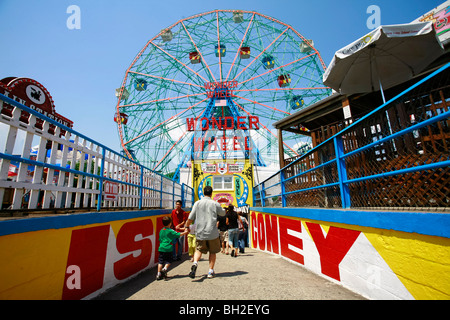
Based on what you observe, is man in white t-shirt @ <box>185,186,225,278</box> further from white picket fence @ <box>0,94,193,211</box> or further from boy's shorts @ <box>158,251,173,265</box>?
white picket fence @ <box>0,94,193,211</box>

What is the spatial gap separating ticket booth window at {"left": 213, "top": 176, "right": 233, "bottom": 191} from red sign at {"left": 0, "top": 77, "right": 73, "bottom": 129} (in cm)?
958

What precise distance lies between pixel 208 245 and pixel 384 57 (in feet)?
19.8

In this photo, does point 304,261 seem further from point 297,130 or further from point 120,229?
point 297,130

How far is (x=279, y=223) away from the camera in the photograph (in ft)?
18.7

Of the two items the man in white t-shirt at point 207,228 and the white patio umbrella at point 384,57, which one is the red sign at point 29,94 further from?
the white patio umbrella at point 384,57

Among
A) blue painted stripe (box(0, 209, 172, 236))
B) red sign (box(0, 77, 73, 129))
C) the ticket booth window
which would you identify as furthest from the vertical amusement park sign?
blue painted stripe (box(0, 209, 172, 236))

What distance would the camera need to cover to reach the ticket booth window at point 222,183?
16359 mm

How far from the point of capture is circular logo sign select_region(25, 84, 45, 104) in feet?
34.7

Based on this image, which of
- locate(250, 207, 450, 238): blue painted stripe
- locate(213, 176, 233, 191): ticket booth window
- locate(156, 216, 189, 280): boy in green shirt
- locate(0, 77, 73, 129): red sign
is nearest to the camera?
locate(250, 207, 450, 238): blue painted stripe

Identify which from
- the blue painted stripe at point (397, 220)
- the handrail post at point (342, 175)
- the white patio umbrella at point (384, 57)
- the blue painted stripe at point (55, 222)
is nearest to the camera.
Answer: the blue painted stripe at point (397, 220)

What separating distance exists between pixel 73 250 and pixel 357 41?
246 inches

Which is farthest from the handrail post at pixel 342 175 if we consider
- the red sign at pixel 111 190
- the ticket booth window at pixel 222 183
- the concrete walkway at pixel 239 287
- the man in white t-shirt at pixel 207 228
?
the ticket booth window at pixel 222 183

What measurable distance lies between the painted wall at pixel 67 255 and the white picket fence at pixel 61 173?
14.1 inches
